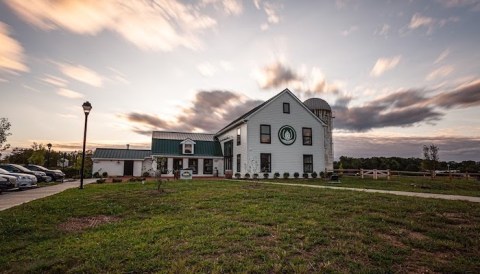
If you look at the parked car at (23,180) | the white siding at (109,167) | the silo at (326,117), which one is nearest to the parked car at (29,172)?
the parked car at (23,180)

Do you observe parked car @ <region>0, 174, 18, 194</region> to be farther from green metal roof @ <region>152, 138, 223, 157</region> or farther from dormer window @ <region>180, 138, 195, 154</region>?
dormer window @ <region>180, 138, 195, 154</region>

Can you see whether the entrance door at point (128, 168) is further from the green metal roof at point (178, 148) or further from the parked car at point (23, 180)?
the parked car at point (23, 180)

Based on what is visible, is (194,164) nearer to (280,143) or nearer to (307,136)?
(280,143)

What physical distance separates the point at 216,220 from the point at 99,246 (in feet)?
10.0

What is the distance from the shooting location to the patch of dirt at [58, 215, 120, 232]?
726cm

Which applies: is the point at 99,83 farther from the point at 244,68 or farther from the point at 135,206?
the point at 135,206

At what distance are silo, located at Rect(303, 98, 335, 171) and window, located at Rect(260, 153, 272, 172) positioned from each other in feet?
32.4

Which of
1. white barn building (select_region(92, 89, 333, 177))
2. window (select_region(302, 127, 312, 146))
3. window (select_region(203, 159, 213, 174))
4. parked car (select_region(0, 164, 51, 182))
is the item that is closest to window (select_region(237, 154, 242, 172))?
white barn building (select_region(92, 89, 333, 177))

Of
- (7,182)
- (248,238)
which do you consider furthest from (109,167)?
(248,238)

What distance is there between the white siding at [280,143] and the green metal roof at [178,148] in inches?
355

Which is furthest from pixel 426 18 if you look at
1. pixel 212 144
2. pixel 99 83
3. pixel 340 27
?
pixel 212 144

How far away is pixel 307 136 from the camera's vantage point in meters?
30.3

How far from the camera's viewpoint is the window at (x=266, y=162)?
28044 mm

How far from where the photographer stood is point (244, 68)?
20.0 metres
